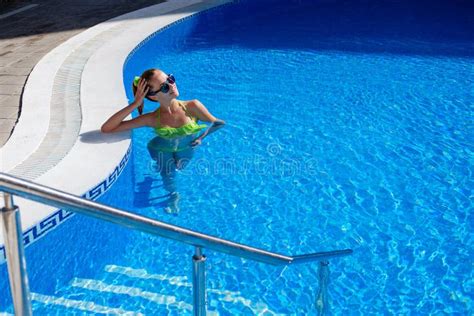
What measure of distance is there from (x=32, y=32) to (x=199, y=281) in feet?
22.7

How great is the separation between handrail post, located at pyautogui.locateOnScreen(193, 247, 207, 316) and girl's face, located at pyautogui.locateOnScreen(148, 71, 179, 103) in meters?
2.35

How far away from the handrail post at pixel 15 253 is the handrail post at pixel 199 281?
0.51m

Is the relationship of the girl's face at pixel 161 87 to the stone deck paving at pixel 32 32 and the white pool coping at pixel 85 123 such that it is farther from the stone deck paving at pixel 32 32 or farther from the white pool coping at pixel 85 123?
the stone deck paving at pixel 32 32

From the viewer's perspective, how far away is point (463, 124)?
19.8 ft

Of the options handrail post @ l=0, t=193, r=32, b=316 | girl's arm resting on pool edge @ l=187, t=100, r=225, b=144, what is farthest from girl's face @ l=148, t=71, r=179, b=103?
handrail post @ l=0, t=193, r=32, b=316

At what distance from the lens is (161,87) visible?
4.31 metres

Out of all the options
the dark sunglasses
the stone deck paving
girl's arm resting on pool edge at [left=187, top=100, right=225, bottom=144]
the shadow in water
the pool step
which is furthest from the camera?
the stone deck paving

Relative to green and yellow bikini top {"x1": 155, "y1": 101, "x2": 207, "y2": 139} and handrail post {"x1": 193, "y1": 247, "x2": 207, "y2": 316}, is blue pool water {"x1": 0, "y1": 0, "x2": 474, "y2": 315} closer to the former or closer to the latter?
green and yellow bikini top {"x1": 155, "y1": 101, "x2": 207, "y2": 139}

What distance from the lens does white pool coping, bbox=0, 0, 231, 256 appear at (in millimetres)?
3686

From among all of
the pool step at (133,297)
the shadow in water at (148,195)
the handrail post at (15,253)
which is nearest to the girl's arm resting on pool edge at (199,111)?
the shadow in water at (148,195)

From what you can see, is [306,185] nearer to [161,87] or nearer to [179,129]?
[179,129]

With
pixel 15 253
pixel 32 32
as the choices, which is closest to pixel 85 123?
pixel 15 253

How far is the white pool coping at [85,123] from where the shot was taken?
369cm

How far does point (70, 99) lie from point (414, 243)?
3.07m
